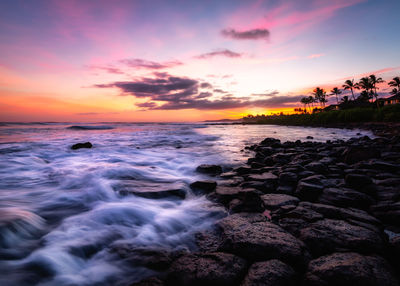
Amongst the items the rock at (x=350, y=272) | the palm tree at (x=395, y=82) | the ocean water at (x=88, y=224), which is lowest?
the ocean water at (x=88, y=224)

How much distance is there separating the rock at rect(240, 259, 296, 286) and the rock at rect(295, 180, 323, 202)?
240 centimetres

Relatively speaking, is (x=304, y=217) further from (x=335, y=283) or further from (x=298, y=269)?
(x=335, y=283)

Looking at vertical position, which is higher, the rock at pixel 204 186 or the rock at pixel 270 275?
the rock at pixel 270 275

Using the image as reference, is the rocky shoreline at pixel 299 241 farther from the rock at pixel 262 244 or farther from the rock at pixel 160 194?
the rock at pixel 160 194

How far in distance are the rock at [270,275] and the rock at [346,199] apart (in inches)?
88.6

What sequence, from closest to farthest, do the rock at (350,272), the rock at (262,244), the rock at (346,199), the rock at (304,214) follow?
the rock at (350,272)
the rock at (262,244)
the rock at (304,214)
the rock at (346,199)

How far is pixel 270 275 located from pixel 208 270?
573 mm

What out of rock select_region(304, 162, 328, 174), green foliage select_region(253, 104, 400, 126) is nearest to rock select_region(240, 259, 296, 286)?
rock select_region(304, 162, 328, 174)

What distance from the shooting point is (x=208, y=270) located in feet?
6.43

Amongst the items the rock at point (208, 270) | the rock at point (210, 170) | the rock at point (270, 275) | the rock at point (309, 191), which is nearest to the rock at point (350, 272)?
the rock at point (270, 275)

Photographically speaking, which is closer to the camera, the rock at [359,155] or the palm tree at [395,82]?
the rock at [359,155]

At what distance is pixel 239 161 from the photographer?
8.52 meters

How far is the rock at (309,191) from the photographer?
393cm

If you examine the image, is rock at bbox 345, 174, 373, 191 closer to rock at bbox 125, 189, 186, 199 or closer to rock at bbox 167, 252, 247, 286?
rock at bbox 167, 252, 247, 286
